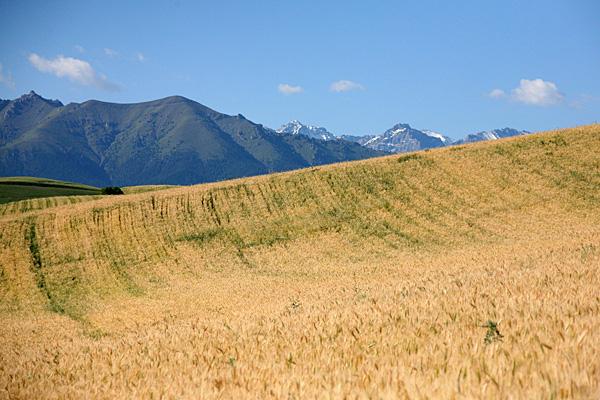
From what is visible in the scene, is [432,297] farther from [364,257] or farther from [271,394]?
[364,257]

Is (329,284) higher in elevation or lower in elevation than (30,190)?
lower

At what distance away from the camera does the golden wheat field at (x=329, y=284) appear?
4.09m

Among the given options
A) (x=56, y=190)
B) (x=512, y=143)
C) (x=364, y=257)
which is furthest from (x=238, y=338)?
(x=56, y=190)

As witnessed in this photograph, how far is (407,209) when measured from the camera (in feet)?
151

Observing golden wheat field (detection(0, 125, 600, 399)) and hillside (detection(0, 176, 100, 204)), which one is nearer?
golden wheat field (detection(0, 125, 600, 399))

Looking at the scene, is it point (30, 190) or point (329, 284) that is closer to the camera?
point (329, 284)

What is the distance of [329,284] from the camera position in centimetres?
2536

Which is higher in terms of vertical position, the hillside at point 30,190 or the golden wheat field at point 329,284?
the hillside at point 30,190

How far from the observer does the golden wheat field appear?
4.09 m

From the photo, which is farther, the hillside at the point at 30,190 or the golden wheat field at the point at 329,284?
the hillside at the point at 30,190

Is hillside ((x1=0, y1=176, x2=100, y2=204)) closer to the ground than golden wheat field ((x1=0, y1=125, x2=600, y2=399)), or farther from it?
farther from it

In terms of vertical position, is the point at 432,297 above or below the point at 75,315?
above

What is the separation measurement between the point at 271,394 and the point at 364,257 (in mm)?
32450

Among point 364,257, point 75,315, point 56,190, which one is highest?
point 56,190
